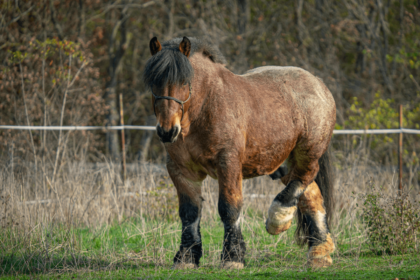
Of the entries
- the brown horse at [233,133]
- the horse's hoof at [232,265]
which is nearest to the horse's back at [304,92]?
the brown horse at [233,133]

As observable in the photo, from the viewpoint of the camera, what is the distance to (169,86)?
12.4 ft

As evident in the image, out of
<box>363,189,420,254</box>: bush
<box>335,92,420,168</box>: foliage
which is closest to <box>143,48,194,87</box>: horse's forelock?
<box>363,189,420,254</box>: bush

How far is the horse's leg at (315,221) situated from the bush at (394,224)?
683mm

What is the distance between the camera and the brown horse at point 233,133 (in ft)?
12.5

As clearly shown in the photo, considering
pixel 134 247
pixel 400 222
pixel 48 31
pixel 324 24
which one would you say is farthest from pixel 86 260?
pixel 324 24

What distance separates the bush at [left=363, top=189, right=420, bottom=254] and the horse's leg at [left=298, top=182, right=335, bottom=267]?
683 mm

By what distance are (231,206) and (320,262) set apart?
1.32 m

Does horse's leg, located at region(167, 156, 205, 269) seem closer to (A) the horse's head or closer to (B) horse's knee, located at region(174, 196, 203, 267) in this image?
(B) horse's knee, located at region(174, 196, 203, 267)

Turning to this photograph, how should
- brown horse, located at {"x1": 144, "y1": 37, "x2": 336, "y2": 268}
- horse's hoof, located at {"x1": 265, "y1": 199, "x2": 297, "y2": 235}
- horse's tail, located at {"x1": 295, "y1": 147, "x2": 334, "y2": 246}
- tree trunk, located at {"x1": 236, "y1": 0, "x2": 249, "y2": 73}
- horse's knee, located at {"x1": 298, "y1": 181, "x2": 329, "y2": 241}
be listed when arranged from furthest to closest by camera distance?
tree trunk, located at {"x1": 236, "y1": 0, "x2": 249, "y2": 73}, horse's tail, located at {"x1": 295, "y1": 147, "x2": 334, "y2": 246}, horse's knee, located at {"x1": 298, "y1": 181, "x2": 329, "y2": 241}, horse's hoof, located at {"x1": 265, "y1": 199, "x2": 297, "y2": 235}, brown horse, located at {"x1": 144, "y1": 37, "x2": 336, "y2": 268}

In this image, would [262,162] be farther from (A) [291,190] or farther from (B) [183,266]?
(B) [183,266]

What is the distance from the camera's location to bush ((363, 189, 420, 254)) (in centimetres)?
521

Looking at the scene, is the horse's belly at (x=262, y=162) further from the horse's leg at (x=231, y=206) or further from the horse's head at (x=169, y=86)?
the horse's head at (x=169, y=86)

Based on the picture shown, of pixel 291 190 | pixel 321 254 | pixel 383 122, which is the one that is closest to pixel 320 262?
pixel 321 254

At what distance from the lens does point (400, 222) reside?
206 inches
